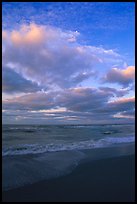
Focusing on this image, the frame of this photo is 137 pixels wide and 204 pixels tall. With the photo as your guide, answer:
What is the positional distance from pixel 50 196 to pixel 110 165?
123 inches

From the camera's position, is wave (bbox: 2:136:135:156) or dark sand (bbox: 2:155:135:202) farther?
wave (bbox: 2:136:135:156)

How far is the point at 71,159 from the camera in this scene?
8188 mm

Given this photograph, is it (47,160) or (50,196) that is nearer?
(50,196)

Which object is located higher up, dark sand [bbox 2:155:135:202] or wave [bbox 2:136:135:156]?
wave [bbox 2:136:135:156]

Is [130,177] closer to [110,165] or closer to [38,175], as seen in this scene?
[110,165]

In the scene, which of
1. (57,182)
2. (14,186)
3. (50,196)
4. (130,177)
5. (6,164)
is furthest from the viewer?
(6,164)

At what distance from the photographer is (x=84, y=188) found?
5.17m

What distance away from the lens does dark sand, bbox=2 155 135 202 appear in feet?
15.3

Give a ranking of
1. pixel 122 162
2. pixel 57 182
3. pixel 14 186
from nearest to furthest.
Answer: pixel 14 186 → pixel 57 182 → pixel 122 162

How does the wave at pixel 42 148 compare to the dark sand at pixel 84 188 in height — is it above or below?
above

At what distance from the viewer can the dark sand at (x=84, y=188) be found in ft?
15.3

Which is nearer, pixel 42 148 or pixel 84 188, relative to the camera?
pixel 84 188

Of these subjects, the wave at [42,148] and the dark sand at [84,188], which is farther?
the wave at [42,148]

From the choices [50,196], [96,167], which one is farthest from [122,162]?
[50,196]
